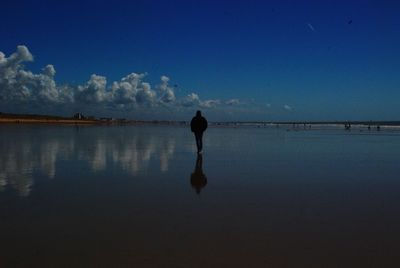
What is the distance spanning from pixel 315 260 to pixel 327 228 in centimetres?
147

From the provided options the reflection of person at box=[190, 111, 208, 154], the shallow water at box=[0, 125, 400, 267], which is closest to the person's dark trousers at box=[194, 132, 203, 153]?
the reflection of person at box=[190, 111, 208, 154]

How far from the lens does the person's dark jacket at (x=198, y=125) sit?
20.9 metres

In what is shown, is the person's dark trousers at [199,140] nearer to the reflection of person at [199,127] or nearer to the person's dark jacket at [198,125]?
the reflection of person at [199,127]

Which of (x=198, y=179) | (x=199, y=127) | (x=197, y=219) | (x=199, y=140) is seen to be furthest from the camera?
(x=199, y=127)

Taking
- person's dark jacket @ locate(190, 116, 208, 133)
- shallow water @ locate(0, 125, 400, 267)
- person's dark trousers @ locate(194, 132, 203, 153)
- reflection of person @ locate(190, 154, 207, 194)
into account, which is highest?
person's dark jacket @ locate(190, 116, 208, 133)

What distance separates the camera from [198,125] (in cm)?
2095

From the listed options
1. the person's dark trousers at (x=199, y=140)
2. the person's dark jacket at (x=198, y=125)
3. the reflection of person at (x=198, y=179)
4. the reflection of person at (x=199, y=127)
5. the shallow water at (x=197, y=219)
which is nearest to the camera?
the shallow water at (x=197, y=219)

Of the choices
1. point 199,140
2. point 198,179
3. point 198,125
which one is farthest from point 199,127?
point 198,179

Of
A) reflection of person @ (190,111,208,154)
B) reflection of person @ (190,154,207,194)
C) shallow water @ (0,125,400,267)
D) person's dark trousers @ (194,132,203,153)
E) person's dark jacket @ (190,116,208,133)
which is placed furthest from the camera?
person's dark jacket @ (190,116,208,133)

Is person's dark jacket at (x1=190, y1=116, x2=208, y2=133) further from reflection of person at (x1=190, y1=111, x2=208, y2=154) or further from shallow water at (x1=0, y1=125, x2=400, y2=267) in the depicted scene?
shallow water at (x1=0, y1=125, x2=400, y2=267)

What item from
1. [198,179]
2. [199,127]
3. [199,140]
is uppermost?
[199,127]

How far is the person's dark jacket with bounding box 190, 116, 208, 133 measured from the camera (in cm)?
2089

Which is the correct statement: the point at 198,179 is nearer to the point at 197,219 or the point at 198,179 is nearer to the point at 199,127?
the point at 197,219

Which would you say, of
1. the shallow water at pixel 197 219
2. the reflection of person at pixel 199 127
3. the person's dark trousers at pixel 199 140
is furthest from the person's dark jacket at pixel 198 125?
the shallow water at pixel 197 219
